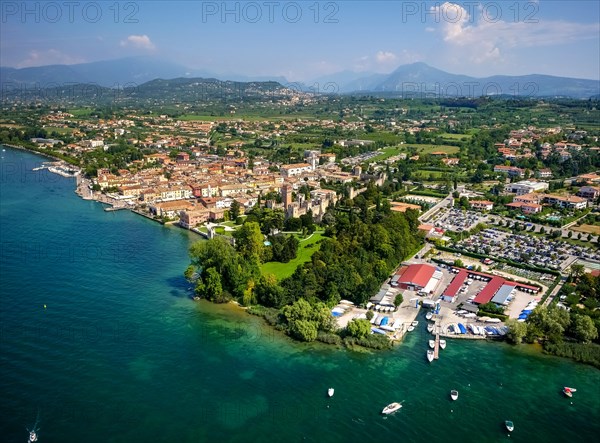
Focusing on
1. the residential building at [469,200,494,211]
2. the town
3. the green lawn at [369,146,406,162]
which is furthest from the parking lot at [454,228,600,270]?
the green lawn at [369,146,406,162]

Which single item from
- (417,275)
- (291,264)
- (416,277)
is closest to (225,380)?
(291,264)

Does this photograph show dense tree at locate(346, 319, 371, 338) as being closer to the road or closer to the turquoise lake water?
the turquoise lake water

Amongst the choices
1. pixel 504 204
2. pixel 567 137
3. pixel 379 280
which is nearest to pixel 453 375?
pixel 379 280

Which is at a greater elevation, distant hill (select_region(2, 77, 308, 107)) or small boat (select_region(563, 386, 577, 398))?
distant hill (select_region(2, 77, 308, 107))

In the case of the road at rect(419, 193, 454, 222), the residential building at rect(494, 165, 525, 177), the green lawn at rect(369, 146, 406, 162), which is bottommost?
the road at rect(419, 193, 454, 222)

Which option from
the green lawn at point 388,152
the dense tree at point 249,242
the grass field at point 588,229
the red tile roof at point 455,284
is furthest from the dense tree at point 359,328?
the green lawn at point 388,152

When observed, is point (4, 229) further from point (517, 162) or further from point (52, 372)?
point (517, 162)

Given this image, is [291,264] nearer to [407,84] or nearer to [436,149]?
[436,149]
